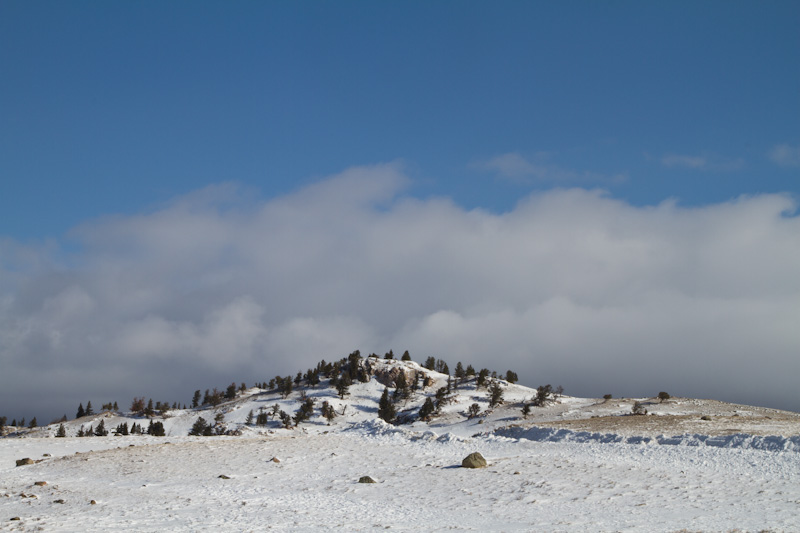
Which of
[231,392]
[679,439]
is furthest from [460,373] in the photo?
[679,439]

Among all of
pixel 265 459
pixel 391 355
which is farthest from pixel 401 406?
pixel 265 459

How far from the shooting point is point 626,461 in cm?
2439

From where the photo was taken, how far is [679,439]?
27016 millimetres

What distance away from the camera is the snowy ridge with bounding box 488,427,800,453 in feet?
77.2

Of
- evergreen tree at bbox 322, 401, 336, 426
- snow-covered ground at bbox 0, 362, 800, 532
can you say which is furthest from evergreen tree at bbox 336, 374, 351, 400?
snow-covered ground at bbox 0, 362, 800, 532

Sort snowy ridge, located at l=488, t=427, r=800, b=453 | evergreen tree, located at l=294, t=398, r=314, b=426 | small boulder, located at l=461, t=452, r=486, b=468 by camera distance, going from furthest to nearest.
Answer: evergreen tree, located at l=294, t=398, r=314, b=426, small boulder, located at l=461, t=452, r=486, b=468, snowy ridge, located at l=488, t=427, r=800, b=453

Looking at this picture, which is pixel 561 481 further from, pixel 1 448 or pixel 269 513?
pixel 1 448

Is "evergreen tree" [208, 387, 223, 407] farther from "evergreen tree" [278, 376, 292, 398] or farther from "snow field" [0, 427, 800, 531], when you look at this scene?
"snow field" [0, 427, 800, 531]

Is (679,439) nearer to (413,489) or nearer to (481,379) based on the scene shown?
(413,489)

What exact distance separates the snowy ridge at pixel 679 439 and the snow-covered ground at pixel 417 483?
0.09 m

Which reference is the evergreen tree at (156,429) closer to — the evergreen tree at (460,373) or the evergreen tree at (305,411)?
the evergreen tree at (305,411)

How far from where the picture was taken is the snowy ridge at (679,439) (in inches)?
926

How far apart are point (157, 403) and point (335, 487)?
239 feet

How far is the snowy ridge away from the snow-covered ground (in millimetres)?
93
